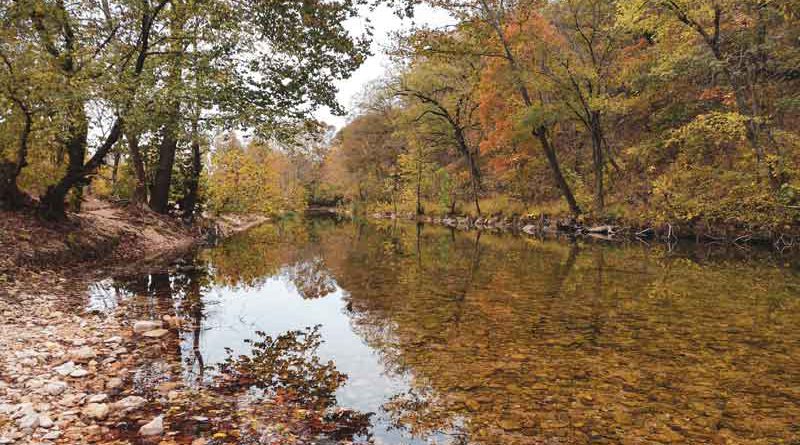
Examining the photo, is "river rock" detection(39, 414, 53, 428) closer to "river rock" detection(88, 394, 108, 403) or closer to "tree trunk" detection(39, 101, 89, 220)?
"river rock" detection(88, 394, 108, 403)

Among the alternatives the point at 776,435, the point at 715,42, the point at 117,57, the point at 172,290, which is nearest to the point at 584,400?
the point at 776,435

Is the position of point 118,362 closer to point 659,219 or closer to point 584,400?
point 584,400

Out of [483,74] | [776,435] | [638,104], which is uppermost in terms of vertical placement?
[483,74]

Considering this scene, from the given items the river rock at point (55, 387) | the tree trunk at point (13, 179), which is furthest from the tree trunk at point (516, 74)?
the river rock at point (55, 387)

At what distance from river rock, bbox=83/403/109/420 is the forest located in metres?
7.11

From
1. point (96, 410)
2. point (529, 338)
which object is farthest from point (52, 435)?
→ point (529, 338)

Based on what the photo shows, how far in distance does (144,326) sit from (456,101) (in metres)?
30.0

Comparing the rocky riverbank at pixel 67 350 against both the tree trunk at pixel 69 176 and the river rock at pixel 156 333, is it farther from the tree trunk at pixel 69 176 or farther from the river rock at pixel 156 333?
the tree trunk at pixel 69 176

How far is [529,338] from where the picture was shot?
6.44 m

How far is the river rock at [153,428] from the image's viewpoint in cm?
345

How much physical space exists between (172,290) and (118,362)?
4.64 metres

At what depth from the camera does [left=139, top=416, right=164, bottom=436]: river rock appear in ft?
11.3

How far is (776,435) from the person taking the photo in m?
3.77

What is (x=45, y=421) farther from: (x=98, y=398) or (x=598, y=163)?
(x=598, y=163)
